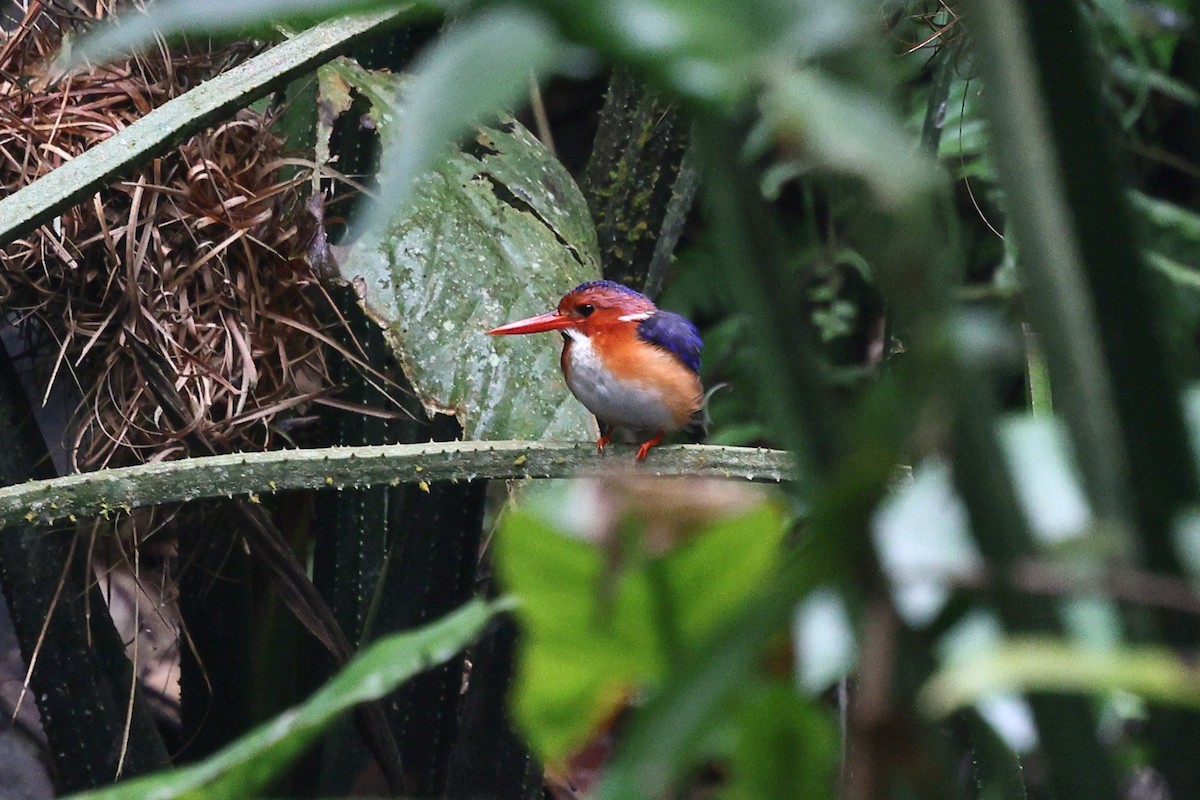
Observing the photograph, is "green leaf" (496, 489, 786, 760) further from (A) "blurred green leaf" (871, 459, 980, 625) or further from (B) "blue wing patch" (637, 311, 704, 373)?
(B) "blue wing patch" (637, 311, 704, 373)

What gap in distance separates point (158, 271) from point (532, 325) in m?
0.38

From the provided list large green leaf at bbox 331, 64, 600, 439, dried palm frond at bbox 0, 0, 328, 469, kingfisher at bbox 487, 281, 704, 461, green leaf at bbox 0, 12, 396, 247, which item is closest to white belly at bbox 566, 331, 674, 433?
kingfisher at bbox 487, 281, 704, 461

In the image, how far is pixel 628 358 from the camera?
1.55 meters

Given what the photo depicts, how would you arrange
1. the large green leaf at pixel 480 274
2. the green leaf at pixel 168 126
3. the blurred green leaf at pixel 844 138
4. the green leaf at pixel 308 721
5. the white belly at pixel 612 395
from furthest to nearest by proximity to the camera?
the white belly at pixel 612 395
the large green leaf at pixel 480 274
the green leaf at pixel 168 126
the green leaf at pixel 308 721
the blurred green leaf at pixel 844 138

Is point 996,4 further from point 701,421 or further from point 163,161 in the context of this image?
point 701,421

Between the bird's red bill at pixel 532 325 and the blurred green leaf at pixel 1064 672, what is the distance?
96 centimetres

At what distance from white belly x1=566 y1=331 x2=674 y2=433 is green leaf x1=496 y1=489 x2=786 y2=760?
1.27 meters

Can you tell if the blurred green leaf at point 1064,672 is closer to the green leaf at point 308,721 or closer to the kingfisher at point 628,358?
the green leaf at point 308,721

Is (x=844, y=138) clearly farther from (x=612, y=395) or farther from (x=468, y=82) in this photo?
(x=612, y=395)

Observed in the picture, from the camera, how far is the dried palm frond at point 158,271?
117 cm

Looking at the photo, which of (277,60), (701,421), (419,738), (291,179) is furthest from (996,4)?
(701,421)

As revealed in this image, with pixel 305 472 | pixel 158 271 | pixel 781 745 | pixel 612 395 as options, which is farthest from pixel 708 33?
pixel 612 395

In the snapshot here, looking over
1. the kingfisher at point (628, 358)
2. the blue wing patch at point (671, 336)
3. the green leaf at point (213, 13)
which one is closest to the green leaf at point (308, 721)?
the green leaf at point (213, 13)

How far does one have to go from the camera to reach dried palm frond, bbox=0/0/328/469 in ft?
3.84
